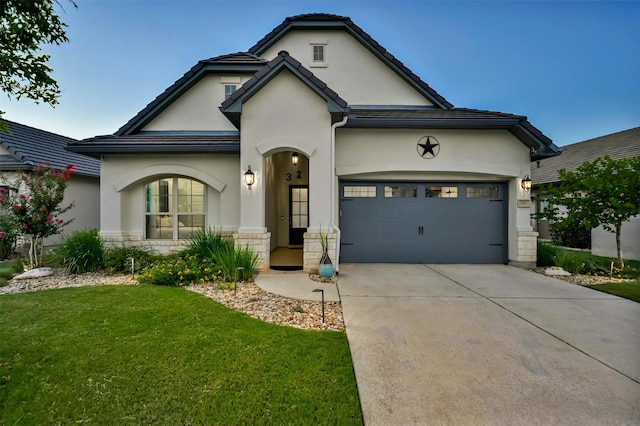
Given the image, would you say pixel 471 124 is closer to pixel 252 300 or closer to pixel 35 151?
pixel 252 300

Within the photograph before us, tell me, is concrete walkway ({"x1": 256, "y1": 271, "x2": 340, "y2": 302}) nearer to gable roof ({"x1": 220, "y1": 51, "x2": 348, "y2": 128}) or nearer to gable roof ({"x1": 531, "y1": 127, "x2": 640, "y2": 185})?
gable roof ({"x1": 220, "y1": 51, "x2": 348, "y2": 128})

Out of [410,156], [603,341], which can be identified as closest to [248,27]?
[410,156]

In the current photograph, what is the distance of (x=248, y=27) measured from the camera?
1082 cm

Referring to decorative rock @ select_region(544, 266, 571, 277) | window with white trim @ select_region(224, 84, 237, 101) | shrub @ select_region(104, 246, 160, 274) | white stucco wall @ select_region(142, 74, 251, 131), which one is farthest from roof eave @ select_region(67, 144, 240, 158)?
decorative rock @ select_region(544, 266, 571, 277)

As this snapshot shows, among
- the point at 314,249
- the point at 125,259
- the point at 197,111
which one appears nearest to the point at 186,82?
the point at 197,111

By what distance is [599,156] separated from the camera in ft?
41.9

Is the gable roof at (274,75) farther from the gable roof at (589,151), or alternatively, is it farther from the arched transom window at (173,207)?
the gable roof at (589,151)

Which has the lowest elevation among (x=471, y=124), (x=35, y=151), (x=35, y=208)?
(x=35, y=208)

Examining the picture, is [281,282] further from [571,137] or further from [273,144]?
[571,137]

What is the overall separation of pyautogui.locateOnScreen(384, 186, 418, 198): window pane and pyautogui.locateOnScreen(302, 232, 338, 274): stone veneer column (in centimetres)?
243

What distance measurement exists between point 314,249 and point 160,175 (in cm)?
521

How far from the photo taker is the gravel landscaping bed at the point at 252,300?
3887 mm

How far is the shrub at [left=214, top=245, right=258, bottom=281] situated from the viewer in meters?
5.90

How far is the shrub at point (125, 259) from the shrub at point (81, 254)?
23cm
